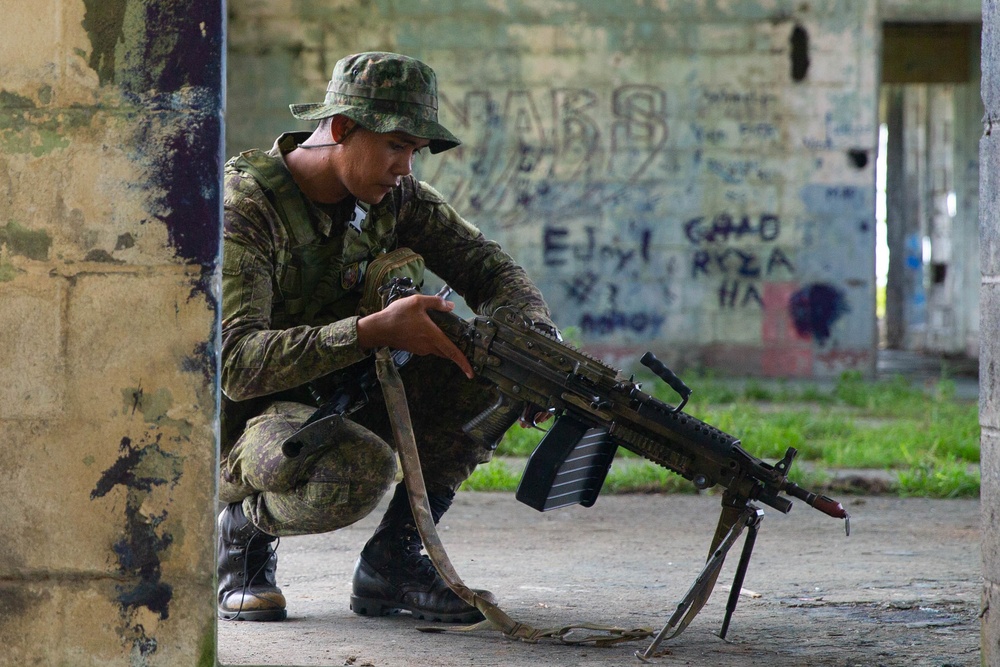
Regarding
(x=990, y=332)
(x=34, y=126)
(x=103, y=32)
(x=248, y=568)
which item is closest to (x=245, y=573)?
(x=248, y=568)

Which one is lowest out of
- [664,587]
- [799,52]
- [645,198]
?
[664,587]

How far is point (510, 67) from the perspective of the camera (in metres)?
9.44

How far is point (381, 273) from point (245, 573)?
33.0 inches

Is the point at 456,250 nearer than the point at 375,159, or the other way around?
the point at 375,159

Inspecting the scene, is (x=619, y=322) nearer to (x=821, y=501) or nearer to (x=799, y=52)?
(x=799, y=52)

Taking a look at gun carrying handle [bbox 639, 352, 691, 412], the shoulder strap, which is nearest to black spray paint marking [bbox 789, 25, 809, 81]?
the shoulder strap

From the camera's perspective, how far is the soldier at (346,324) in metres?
2.71

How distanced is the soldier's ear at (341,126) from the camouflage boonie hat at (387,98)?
0.03 m

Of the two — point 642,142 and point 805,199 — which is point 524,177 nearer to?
point 642,142

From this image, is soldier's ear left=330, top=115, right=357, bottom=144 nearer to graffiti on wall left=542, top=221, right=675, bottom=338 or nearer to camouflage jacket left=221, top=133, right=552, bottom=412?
camouflage jacket left=221, top=133, right=552, bottom=412

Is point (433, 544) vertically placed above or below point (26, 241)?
below

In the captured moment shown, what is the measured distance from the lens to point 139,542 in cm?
205

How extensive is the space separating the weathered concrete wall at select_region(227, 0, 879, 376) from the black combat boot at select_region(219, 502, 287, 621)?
6625 millimetres

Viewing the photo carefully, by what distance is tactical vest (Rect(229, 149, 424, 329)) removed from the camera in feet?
9.64
